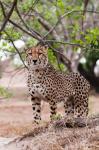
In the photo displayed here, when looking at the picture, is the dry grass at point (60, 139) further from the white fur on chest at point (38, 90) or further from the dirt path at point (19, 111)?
the dirt path at point (19, 111)

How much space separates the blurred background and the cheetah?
24cm

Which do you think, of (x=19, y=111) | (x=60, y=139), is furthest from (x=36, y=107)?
(x=19, y=111)

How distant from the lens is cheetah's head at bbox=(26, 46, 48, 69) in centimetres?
1049

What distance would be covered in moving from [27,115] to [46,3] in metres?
3.64

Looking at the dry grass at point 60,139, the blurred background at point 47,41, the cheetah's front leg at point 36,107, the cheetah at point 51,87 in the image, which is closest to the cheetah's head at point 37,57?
the cheetah at point 51,87

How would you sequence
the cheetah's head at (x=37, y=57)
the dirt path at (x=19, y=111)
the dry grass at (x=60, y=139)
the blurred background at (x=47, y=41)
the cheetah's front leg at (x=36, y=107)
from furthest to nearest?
the dirt path at (x=19, y=111) → the blurred background at (x=47, y=41) → the cheetah's front leg at (x=36, y=107) → the cheetah's head at (x=37, y=57) → the dry grass at (x=60, y=139)

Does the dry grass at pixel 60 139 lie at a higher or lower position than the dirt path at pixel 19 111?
lower

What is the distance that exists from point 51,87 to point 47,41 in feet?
2.94

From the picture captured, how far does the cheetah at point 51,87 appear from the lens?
1060 cm

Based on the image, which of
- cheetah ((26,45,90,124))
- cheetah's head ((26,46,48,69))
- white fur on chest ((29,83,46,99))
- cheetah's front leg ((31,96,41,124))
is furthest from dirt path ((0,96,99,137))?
cheetah's head ((26,46,48,69))

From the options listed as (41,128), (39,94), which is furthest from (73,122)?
(39,94)

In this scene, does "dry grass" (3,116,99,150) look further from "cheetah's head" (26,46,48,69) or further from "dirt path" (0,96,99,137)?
"dirt path" (0,96,99,137)

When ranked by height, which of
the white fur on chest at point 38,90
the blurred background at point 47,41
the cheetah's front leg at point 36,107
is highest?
the blurred background at point 47,41

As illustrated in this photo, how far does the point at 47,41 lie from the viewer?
438 inches
